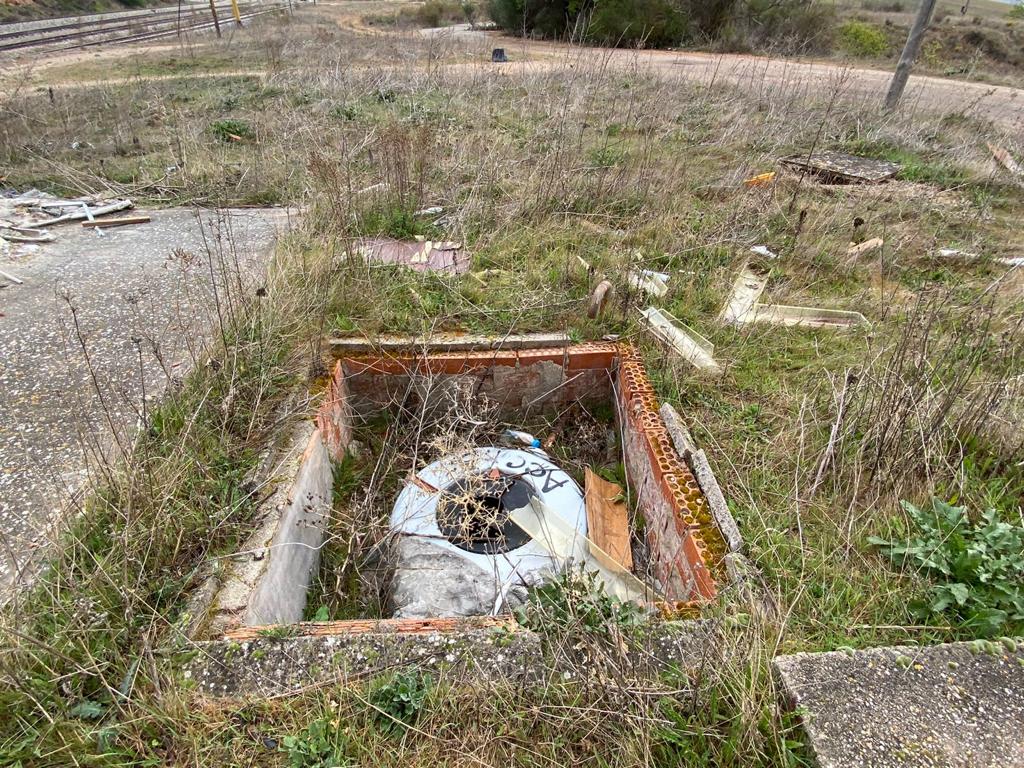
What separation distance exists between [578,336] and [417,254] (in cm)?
160

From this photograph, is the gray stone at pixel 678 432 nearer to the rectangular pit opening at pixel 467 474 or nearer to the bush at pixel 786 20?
the rectangular pit opening at pixel 467 474

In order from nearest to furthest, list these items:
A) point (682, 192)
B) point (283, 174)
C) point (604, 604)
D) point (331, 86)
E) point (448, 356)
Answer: point (604, 604)
point (448, 356)
point (682, 192)
point (283, 174)
point (331, 86)

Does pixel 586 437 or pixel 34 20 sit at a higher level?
pixel 34 20

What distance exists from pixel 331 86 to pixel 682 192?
6168 mm

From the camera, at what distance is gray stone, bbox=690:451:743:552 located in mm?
2014

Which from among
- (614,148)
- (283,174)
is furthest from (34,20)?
(614,148)

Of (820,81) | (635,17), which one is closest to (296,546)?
(820,81)

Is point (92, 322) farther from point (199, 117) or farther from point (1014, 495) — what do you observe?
point (199, 117)

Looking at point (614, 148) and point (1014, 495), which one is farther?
point (614, 148)

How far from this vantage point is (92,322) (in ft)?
10.9

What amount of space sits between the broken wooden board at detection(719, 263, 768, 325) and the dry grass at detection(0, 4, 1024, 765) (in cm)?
9

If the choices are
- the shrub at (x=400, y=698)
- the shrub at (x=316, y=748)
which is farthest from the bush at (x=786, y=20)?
the shrub at (x=316, y=748)

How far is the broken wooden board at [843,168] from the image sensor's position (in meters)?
5.64

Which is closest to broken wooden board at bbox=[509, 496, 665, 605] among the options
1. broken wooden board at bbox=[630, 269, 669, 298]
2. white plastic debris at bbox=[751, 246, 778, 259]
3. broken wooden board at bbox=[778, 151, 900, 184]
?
broken wooden board at bbox=[630, 269, 669, 298]
